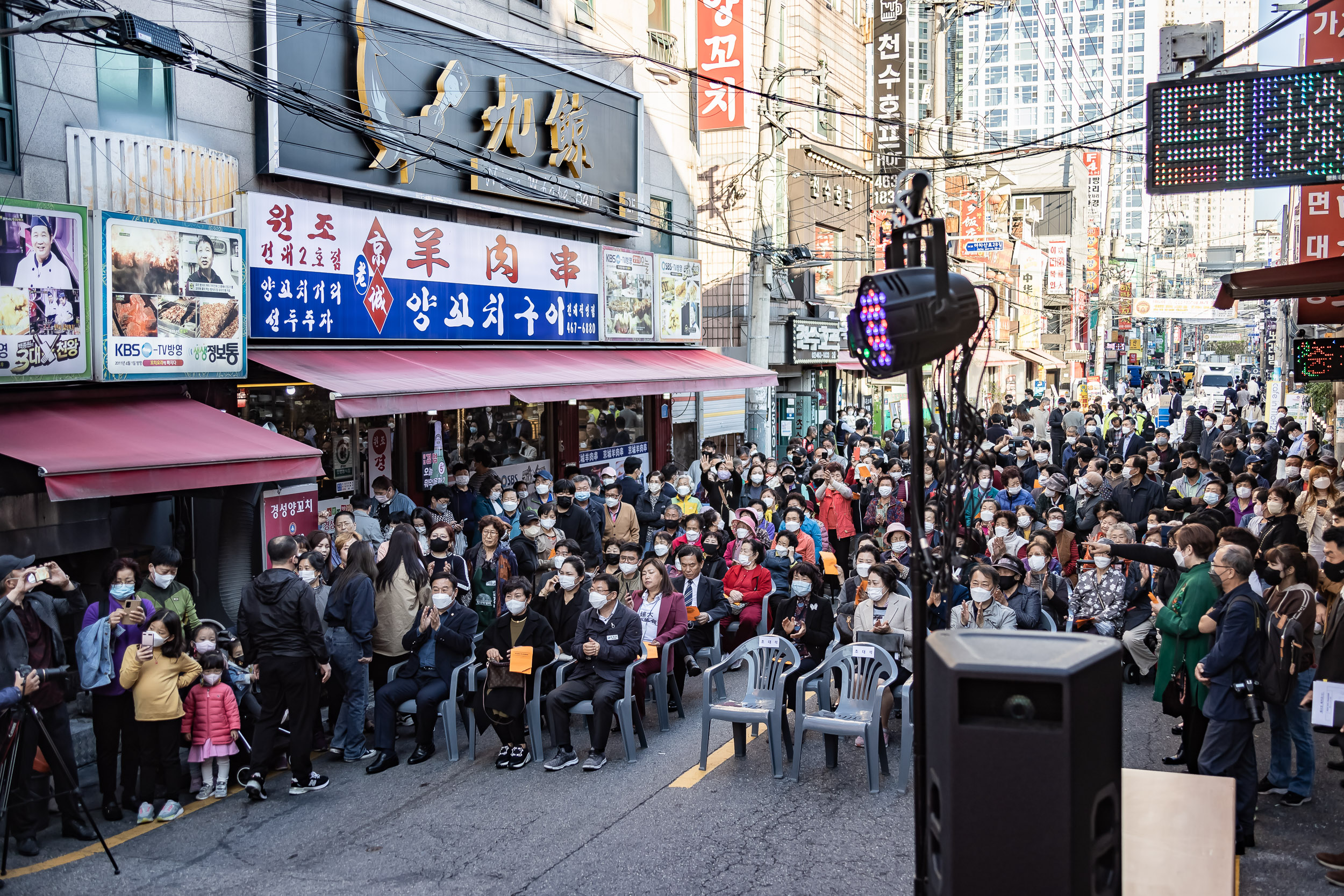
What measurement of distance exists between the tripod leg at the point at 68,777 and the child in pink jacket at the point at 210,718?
81 centimetres

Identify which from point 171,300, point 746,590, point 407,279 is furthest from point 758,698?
point 407,279

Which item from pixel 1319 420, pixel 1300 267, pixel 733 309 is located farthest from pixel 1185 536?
pixel 1319 420

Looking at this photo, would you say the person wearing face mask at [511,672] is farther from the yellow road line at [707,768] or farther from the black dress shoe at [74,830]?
the black dress shoe at [74,830]

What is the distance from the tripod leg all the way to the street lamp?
15.0ft

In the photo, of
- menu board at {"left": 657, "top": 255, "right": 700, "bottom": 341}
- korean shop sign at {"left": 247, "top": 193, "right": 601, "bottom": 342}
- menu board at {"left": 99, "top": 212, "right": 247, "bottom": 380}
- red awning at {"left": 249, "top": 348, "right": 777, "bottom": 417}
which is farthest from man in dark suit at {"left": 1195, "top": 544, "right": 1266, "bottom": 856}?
menu board at {"left": 657, "top": 255, "right": 700, "bottom": 341}

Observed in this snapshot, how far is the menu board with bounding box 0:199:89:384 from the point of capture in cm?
957

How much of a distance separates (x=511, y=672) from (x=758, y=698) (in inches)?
77.6

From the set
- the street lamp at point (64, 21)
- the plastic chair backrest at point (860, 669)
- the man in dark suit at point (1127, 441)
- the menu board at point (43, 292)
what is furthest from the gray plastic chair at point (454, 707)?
the man in dark suit at point (1127, 441)

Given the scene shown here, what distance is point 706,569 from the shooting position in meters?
12.1

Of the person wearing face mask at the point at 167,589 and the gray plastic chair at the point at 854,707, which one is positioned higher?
the person wearing face mask at the point at 167,589

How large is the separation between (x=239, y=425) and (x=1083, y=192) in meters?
84.7

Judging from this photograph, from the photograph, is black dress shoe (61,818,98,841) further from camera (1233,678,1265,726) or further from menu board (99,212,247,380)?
camera (1233,678,1265,726)

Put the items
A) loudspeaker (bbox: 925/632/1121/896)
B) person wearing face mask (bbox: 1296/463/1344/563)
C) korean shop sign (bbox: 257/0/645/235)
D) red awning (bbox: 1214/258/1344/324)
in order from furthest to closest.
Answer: korean shop sign (bbox: 257/0/645/235) < person wearing face mask (bbox: 1296/463/1344/563) < red awning (bbox: 1214/258/1344/324) < loudspeaker (bbox: 925/632/1121/896)

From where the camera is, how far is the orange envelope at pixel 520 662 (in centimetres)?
868
